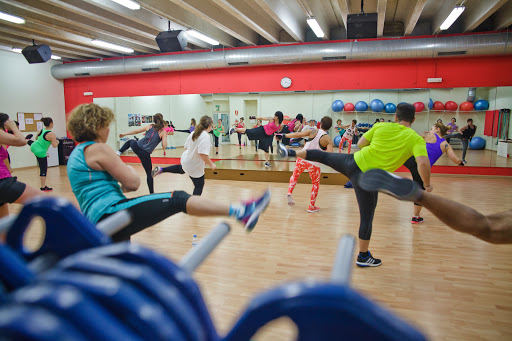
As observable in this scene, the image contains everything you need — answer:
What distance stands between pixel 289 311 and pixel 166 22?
890 centimetres

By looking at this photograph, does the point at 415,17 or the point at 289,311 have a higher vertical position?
the point at 415,17

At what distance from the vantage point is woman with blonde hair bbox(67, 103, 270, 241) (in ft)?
6.49

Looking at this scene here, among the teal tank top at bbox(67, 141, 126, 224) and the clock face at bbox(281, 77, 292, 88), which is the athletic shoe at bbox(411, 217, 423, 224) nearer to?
the teal tank top at bbox(67, 141, 126, 224)

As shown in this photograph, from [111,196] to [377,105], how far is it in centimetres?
908

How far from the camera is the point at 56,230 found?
77 centimetres

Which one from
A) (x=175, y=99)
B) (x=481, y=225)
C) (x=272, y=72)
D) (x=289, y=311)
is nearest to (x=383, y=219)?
(x=481, y=225)

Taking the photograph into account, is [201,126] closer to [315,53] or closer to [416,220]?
[416,220]

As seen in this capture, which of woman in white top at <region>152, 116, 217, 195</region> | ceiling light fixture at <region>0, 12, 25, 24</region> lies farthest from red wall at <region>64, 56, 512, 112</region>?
woman in white top at <region>152, 116, 217, 195</region>

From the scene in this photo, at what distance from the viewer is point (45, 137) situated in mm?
6973

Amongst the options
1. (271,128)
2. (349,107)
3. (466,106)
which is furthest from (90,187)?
(466,106)

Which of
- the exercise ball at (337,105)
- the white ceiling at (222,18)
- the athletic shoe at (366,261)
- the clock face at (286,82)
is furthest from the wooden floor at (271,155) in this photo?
the athletic shoe at (366,261)

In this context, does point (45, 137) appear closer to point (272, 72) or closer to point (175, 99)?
point (175, 99)

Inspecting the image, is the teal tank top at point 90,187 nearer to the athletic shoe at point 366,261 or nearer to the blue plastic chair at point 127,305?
the blue plastic chair at point 127,305

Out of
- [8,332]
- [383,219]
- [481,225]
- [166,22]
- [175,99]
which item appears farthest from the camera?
[175,99]
